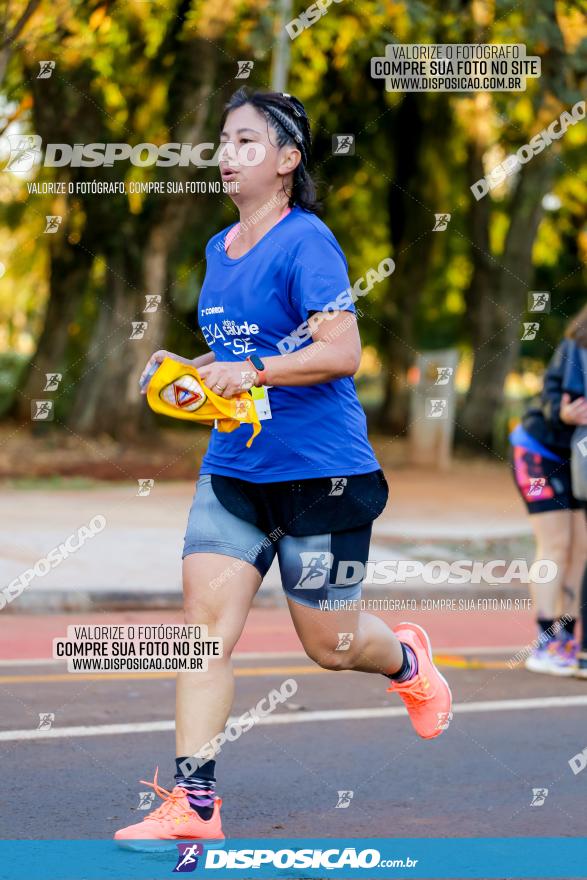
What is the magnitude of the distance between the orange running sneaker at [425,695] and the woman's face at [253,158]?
5.13ft

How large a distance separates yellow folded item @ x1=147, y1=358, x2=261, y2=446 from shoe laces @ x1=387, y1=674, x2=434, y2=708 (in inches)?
48.8

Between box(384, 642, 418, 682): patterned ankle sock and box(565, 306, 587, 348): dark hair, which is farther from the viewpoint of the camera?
box(565, 306, 587, 348): dark hair

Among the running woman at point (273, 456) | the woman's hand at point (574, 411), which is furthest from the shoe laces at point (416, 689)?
the woman's hand at point (574, 411)

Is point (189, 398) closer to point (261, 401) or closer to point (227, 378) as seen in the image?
point (227, 378)

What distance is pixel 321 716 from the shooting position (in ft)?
20.2

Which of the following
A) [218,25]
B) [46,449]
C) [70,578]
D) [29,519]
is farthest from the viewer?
[46,449]

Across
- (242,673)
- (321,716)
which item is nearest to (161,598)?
(242,673)

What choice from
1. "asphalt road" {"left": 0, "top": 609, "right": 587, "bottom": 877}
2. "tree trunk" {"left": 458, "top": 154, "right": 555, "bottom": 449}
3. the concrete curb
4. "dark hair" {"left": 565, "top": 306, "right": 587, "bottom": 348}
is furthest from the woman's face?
Result: "tree trunk" {"left": 458, "top": 154, "right": 555, "bottom": 449}

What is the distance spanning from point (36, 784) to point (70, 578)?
4790mm

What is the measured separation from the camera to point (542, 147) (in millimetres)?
20547

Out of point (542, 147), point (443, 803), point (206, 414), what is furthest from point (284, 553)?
point (542, 147)

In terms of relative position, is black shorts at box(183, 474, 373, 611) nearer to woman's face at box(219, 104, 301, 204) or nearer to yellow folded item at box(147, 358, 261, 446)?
yellow folded item at box(147, 358, 261, 446)

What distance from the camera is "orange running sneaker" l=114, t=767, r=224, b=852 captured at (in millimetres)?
4004

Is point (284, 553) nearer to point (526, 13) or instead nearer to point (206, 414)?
point (206, 414)
